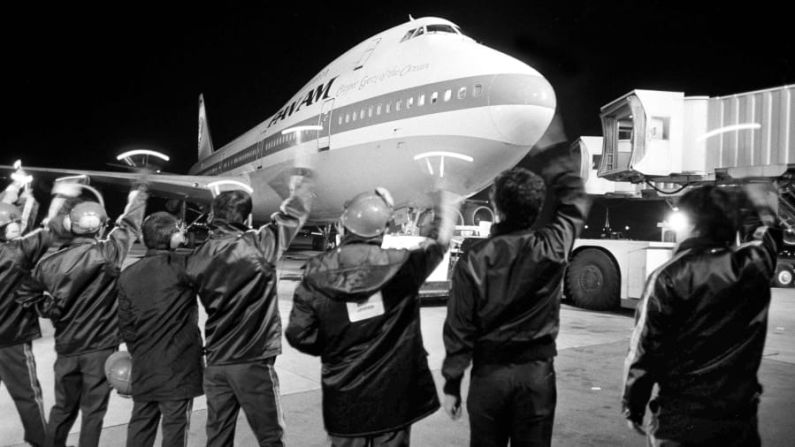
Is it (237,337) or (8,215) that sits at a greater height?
(8,215)

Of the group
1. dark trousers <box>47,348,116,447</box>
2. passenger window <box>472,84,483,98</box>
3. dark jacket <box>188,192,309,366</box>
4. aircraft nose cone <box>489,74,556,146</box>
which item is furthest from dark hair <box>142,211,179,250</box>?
passenger window <box>472,84,483,98</box>

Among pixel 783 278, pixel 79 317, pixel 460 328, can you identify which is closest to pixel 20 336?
pixel 79 317

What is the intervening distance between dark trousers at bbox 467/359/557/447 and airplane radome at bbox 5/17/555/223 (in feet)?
19.3

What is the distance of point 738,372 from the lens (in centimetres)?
234

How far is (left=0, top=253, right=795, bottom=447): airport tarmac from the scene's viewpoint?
4.02 meters

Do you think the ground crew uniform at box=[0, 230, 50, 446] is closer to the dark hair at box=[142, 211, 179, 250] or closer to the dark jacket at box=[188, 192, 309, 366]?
the dark hair at box=[142, 211, 179, 250]

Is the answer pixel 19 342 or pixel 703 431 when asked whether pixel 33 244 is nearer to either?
pixel 19 342

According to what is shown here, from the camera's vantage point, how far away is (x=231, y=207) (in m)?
3.46

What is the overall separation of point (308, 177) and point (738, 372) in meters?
2.61

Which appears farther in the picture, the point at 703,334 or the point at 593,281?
the point at 593,281

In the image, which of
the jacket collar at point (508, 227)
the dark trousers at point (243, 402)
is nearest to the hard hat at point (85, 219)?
the dark trousers at point (243, 402)

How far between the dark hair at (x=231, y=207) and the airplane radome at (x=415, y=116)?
432 centimetres

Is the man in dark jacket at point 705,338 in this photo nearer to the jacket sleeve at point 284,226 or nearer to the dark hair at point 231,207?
the jacket sleeve at point 284,226

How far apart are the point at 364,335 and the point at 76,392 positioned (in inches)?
89.5
